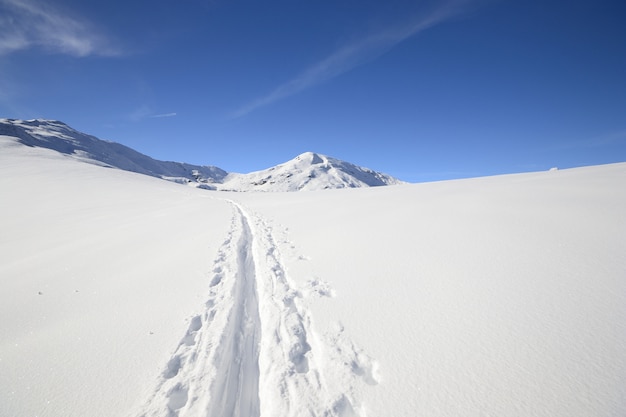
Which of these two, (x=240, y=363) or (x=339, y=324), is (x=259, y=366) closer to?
(x=240, y=363)

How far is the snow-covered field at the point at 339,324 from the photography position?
97.7 inches

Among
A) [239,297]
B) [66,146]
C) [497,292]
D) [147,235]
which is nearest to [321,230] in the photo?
[239,297]

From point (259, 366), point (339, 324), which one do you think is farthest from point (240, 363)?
point (339, 324)

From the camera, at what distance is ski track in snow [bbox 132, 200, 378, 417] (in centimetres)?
254

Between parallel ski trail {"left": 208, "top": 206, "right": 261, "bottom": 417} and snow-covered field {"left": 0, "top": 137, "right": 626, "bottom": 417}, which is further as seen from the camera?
parallel ski trail {"left": 208, "top": 206, "right": 261, "bottom": 417}

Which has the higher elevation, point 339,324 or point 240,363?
point 339,324

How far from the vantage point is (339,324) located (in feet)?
12.0

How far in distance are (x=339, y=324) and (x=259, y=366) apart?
3.97 feet

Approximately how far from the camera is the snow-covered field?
97.7 inches

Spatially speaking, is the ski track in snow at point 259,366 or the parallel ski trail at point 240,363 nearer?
the ski track in snow at point 259,366

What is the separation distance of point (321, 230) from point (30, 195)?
23769 millimetres

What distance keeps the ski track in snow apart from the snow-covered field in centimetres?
2

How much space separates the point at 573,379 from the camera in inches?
93.7

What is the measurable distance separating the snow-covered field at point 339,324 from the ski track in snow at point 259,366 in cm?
2
